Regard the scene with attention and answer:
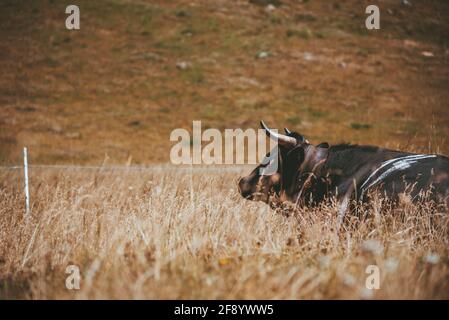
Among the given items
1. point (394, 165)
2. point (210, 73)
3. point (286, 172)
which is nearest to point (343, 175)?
point (394, 165)

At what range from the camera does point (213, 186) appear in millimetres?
6523

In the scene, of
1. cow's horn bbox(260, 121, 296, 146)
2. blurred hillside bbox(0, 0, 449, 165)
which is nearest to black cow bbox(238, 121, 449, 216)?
cow's horn bbox(260, 121, 296, 146)

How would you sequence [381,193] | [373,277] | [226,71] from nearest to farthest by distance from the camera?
[373,277] < [381,193] < [226,71]

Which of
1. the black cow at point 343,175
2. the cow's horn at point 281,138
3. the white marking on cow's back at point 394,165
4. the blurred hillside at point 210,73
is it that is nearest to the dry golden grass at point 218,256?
the black cow at point 343,175

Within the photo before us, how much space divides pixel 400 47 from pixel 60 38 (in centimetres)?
1855

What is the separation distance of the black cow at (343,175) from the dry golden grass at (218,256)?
32 cm

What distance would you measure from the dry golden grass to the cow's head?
2.14 ft

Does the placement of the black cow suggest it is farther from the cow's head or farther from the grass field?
the grass field

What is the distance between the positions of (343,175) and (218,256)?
2687 millimetres

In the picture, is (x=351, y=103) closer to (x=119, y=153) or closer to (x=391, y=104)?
(x=391, y=104)

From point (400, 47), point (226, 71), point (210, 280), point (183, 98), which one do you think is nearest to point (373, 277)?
point (210, 280)

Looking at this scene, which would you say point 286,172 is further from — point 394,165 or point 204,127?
point 204,127

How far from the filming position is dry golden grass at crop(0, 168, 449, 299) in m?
2.89
